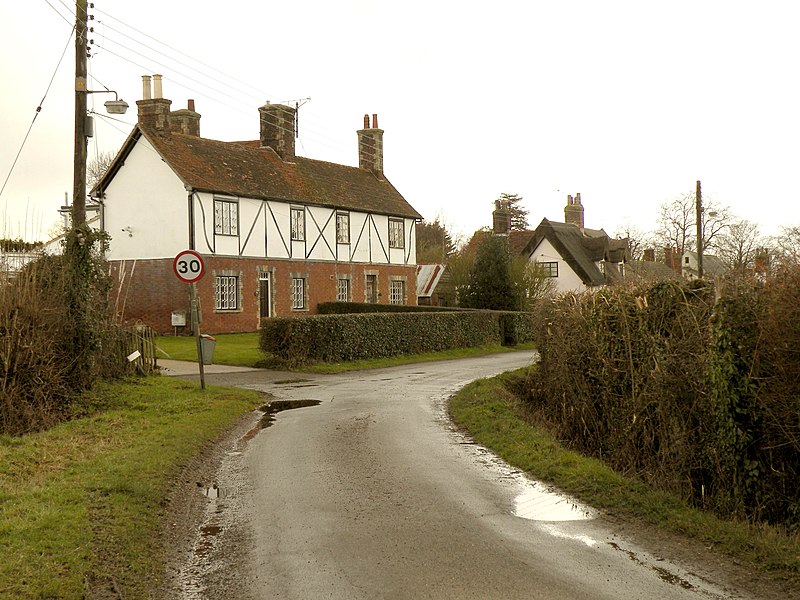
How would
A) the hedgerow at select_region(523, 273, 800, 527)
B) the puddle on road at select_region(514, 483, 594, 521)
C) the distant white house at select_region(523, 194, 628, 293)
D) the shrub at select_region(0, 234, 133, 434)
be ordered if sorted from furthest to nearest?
the distant white house at select_region(523, 194, 628, 293), the shrub at select_region(0, 234, 133, 434), the hedgerow at select_region(523, 273, 800, 527), the puddle on road at select_region(514, 483, 594, 521)

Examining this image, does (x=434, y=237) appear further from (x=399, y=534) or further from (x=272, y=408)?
(x=399, y=534)

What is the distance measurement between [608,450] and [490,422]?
209 centimetres

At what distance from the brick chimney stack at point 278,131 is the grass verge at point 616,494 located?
1234 inches

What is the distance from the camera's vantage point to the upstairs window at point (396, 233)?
48.0m

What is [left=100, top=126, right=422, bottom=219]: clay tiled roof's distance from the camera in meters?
36.5

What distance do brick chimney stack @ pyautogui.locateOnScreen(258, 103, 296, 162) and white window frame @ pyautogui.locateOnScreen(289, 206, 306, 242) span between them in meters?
4.08

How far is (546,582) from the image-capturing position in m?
6.15

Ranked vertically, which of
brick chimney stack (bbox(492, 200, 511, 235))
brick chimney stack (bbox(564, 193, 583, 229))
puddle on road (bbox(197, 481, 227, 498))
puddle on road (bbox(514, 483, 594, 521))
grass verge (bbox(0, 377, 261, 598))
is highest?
brick chimney stack (bbox(564, 193, 583, 229))

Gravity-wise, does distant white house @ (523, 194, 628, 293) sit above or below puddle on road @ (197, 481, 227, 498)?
above

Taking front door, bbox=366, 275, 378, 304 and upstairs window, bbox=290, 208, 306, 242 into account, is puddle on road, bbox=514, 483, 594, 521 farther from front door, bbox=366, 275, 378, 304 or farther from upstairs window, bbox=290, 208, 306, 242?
front door, bbox=366, 275, 378, 304

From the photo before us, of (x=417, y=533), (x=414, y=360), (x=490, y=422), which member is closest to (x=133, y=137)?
(x=414, y=360)

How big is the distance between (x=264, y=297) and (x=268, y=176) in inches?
236

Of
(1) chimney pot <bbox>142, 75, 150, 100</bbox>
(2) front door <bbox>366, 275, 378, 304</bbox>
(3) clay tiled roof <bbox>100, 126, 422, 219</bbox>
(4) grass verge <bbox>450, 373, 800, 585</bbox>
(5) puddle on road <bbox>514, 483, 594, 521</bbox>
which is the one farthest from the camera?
(2) front door <bbox>366, 275, 378, 304</bbox>

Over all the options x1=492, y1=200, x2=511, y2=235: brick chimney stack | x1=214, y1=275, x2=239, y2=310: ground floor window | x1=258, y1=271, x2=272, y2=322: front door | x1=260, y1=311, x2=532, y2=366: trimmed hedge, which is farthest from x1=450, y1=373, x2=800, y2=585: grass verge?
x1=492, y1=200, x2=511, y2=235: brick chimney stack
